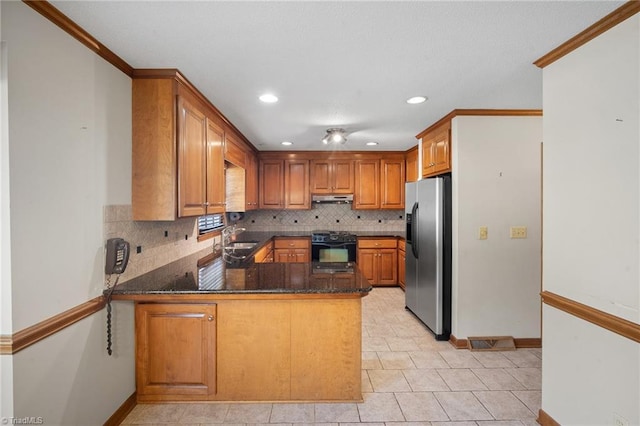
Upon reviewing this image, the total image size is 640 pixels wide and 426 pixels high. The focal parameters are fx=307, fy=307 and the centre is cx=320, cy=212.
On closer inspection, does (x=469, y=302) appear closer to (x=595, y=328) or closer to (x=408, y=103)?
(x=595, y=328)

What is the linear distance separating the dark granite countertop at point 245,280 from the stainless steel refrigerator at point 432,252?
1.14 meters

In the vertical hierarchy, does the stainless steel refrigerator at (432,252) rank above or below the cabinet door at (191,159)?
below

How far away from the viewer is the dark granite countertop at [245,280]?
1958 mm

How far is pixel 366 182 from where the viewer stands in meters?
5.32

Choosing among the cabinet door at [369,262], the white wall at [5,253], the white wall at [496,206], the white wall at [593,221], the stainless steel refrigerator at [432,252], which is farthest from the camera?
the cabinet door at [369,262]

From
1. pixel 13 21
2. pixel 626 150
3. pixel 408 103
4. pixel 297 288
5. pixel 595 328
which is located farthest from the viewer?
pixel 408 103

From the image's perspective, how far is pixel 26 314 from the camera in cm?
136

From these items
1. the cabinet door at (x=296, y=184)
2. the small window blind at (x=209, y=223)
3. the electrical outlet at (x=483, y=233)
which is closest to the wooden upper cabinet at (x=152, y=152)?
the small window blind at (x=209, y=223)

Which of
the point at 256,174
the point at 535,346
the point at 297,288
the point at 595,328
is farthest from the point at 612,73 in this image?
the point at 256,174

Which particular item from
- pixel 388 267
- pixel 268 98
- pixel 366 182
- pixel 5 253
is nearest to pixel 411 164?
pixel 366 182

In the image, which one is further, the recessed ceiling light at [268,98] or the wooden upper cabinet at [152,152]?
the recessed ceiling light at [268,98]

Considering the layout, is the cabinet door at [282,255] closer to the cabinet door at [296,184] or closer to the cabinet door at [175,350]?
the cabinet door at [296,184]

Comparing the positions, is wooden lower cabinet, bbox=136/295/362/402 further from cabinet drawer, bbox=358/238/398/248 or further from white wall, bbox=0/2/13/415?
cabinet drawer, bbox=358/238/398/248

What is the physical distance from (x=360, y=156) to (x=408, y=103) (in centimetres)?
252
